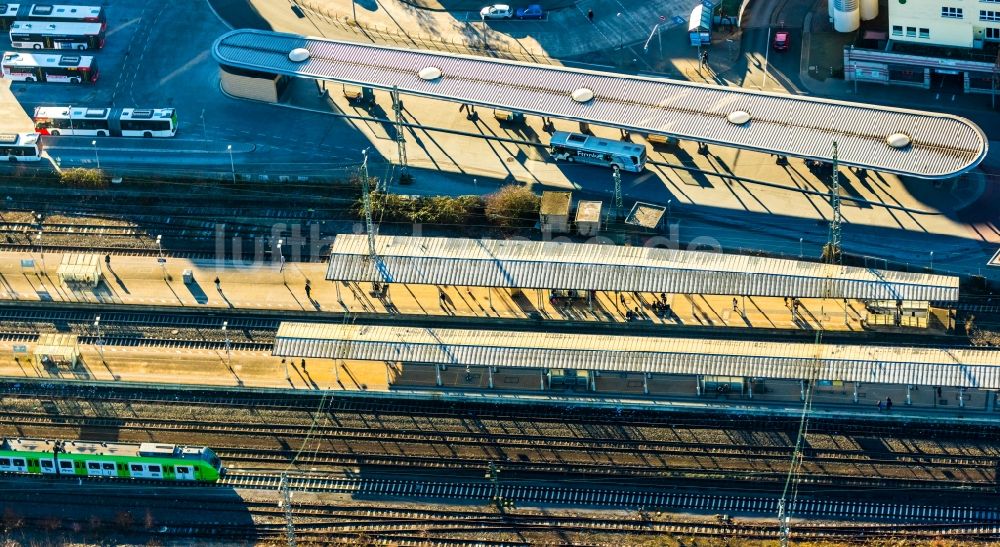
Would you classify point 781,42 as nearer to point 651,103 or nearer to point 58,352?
point 651,103

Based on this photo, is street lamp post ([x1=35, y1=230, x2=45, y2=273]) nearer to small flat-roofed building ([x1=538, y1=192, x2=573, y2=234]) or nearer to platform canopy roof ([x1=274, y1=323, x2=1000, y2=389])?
platform canopy roof ([x1=274, y1=323, x2=1000, y2=389])

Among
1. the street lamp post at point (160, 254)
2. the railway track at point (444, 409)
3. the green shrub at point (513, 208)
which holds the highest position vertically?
the green shrub at point (513, 208)

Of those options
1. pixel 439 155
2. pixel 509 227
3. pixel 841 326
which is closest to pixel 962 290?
pixel 841 326

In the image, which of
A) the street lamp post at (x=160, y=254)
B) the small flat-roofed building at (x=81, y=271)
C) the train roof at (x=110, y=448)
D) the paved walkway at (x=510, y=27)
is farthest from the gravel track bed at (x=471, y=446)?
the paved walkway at (x=510, y=27)

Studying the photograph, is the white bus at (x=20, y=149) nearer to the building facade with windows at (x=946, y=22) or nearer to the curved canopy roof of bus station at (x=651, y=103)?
the curved canopy roof of bus station at (x=651, y=103)

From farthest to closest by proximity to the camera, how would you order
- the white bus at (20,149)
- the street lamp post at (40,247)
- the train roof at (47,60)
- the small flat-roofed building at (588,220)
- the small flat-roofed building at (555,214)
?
the train roof at (47,60)
the white bus at (20,149)
the street lamp post at (40,247)
the small flat-roofed building at (555,214)
the small flat-roofed building at (588,220)

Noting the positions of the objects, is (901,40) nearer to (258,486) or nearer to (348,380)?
(348,380)

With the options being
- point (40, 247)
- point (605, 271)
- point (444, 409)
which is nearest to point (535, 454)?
point (444, 409)

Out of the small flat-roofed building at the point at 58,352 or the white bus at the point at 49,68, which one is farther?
the white bus at the point at 49,68
